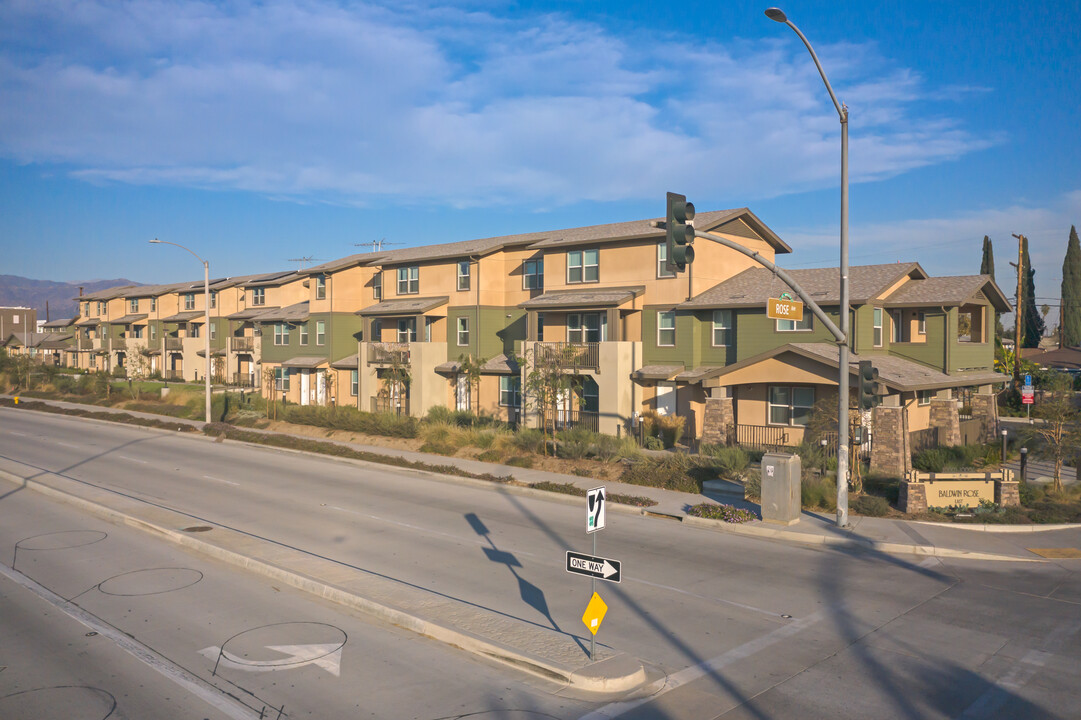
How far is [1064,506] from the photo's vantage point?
18219 millimetres

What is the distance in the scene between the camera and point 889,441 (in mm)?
23484

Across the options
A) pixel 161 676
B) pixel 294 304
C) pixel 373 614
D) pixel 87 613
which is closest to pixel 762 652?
pixel 373 614

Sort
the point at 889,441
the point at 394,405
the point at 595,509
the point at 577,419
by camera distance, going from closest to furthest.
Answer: the point at 595,509 → the point at 889,441 → the point at 577,419 → the point at 394,405

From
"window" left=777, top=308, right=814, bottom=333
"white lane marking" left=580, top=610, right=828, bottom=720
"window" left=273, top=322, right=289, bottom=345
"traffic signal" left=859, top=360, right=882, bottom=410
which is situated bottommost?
"white lane marking" left=580, top=610, right=828, bottom=720

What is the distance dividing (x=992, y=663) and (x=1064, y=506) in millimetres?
11207

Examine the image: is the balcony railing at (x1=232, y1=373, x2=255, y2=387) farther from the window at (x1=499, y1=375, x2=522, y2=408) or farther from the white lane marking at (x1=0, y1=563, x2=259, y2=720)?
the white lane marking at (x1=0, y1=563, x2=259, y2=720)

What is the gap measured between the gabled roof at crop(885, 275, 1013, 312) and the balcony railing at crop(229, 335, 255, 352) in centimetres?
4662

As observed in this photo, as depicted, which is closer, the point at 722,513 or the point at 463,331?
the point at 722,513

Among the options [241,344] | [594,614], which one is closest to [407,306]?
[241,344]

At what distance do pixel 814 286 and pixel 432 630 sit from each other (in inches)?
925

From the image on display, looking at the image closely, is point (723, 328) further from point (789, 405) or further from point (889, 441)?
point (889, 441)

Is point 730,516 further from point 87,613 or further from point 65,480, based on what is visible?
point 65,480

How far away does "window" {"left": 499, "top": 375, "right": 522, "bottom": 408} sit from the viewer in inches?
1451

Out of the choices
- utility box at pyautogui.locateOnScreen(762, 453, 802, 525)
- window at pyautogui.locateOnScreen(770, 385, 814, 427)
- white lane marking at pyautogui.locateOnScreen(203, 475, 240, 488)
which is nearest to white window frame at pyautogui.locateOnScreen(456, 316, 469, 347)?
window at pyautogui.locateOnScreen(770, 385, 814, 427)
